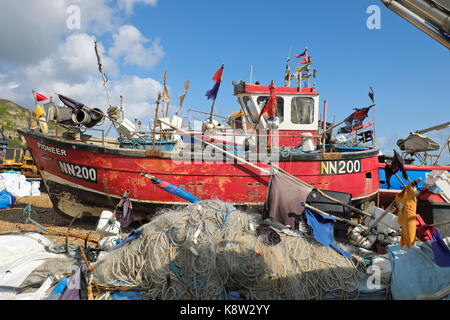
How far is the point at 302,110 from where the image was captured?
31.6 ft

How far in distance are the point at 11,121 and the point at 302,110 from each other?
251ft

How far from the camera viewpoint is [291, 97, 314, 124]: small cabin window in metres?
9.55

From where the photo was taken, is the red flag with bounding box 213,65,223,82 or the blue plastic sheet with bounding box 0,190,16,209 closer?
the red flag with bounding box 213,65,223,82

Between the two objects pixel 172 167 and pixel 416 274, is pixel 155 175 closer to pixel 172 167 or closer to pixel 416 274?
pixel 172 167

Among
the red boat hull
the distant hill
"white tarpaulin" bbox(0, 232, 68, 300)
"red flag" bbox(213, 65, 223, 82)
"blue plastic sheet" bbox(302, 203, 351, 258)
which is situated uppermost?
the distant hill

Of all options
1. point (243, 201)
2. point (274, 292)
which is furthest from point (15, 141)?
point (274, 292)

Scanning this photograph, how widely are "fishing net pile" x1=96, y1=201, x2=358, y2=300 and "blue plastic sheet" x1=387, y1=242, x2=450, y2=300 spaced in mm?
532

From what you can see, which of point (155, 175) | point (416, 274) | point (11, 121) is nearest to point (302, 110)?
point (155, 175)

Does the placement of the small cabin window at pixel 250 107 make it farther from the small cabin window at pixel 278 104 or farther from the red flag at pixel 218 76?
the red flag at pixel 218 76

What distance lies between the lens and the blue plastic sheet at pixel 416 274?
3.18 meters

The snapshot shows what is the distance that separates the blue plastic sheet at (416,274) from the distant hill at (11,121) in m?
55.5

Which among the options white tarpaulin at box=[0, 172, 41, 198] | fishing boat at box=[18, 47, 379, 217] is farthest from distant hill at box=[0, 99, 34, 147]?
fishing boat at box=[18, 47, 379, 217]

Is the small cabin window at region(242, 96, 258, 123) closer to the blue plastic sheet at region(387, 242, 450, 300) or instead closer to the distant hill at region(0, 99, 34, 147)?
the blue plastic sheet at region(387, 242, 450, 300)

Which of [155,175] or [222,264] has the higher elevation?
[155,175]
